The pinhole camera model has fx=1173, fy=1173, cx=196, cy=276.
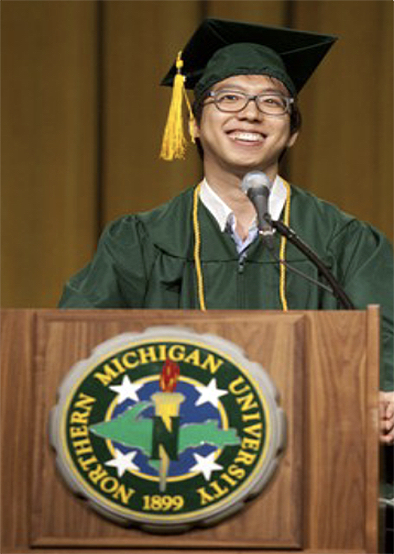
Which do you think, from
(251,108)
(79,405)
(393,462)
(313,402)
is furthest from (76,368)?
(251,108)

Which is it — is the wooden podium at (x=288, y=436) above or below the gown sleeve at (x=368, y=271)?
below

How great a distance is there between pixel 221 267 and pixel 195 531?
2.72 feet

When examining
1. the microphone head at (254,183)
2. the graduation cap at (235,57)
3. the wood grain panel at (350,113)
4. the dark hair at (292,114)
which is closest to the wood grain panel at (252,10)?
the wood grain panel at (350,113)

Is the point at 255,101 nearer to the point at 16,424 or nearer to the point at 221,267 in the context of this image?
the point at 221,267

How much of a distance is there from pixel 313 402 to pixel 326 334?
9 centimetres

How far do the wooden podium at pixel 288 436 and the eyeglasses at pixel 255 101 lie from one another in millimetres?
834

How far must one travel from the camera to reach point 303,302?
2162mm

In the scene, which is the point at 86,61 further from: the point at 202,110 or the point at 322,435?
the point at 322,435

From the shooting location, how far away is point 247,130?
87.4 inches

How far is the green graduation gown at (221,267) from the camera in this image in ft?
7.07

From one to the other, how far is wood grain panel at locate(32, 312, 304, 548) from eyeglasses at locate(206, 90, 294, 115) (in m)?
0.84

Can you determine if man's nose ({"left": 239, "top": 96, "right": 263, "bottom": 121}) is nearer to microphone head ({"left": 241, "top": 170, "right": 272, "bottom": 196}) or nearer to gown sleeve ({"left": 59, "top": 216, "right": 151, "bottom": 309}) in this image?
gown sleeve ({"left": 59, "top": 216, "right": 151, "bottom": 309})

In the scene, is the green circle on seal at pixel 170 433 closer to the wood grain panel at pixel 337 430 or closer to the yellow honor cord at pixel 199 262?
the wood grain panel at pixel 337 430

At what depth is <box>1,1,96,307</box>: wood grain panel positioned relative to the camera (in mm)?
3234
